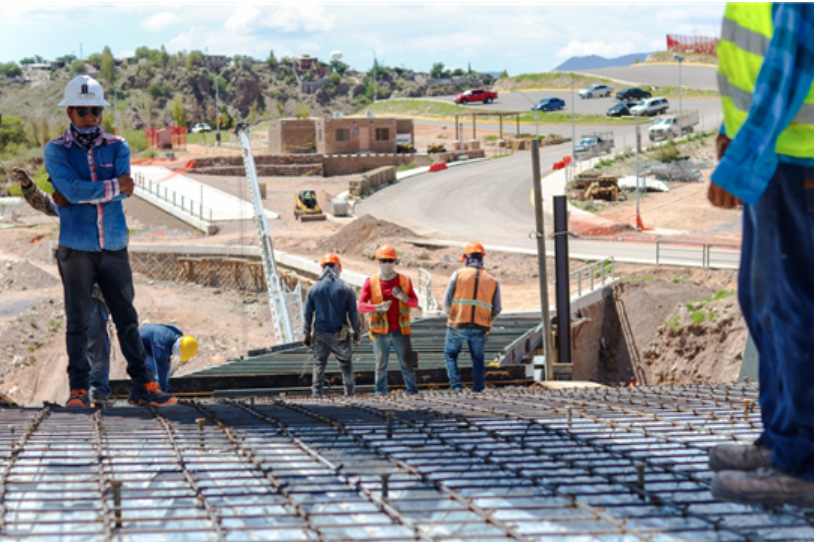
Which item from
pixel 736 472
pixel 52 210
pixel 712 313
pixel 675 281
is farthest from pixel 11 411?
pixel 675 281

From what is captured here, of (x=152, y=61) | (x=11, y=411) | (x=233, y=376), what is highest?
(x=152, y=61)

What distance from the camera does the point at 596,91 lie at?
8012 cm

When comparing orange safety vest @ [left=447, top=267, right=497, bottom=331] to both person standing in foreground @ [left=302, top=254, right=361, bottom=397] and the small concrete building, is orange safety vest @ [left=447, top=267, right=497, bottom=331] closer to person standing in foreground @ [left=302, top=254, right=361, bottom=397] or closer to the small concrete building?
person standing in foreground @ [left=302, top=254, right=361, bottom=397]

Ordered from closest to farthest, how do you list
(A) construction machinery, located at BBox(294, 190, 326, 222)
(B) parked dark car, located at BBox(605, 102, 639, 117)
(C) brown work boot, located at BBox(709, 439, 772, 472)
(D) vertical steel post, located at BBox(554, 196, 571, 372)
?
1. (C) brown work boot, located at BBox(709, 439, 772, 472)
2. (D) vertical steel post, located at BBox(554, 196, 571, 372)
3. (A) construction machinery, located at BBox(294, 190, 326, 222)
4. (B) parked dark car, located at BBox(605, 102, 639, 117)

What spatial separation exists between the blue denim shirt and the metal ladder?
14.3 meters

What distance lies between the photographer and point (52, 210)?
7250 mm

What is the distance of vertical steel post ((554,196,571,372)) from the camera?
53.8 ft

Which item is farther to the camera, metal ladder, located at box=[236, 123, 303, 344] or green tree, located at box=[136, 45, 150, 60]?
Result: green tree, located at box=[136, 45, 150, 60]

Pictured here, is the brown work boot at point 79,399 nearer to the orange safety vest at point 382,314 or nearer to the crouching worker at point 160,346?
the crouching worker at point 160,346

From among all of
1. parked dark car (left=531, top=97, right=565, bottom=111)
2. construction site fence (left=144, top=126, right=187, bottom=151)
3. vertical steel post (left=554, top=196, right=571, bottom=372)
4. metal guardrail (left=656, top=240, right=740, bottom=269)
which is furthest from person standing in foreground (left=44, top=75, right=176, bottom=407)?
parked dark car (left=531, top=97, right=565, bottom=111)

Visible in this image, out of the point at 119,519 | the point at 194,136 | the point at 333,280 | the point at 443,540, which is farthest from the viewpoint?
the point at 194,136

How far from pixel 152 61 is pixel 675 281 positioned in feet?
513

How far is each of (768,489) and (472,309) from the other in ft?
24.3

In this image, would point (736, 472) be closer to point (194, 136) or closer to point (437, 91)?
point (194, 136)
